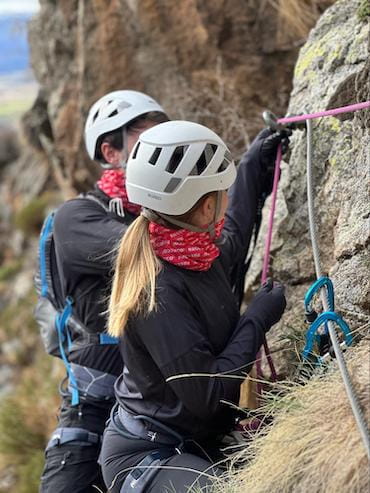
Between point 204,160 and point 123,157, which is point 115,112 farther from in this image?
point 204,160

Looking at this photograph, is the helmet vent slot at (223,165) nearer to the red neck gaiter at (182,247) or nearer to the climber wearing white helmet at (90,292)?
the red neck gaiter at (182,247)

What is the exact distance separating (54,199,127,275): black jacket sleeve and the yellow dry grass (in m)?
1.34

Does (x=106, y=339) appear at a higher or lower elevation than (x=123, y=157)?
lower

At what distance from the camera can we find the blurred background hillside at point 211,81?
12.4 feet

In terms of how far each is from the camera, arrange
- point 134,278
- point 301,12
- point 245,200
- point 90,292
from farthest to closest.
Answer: point 301,12, point 245,200, point 90,292, point 134,278

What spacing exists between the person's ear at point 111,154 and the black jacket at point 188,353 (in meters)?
1.19

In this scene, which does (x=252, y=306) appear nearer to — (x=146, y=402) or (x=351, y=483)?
(x=146, y=402)

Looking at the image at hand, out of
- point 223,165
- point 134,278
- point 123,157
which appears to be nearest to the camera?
point 134,278

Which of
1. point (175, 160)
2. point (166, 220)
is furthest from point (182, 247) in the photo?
point (175, 160)

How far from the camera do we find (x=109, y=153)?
4.23 m

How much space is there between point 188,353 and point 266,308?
492 mm

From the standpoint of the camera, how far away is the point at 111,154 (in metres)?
4.22

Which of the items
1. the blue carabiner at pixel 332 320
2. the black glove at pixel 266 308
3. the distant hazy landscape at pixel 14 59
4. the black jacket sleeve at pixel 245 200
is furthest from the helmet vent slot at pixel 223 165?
the distant hazy landscape at pixel 14 59

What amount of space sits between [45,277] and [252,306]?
4.82 feet
